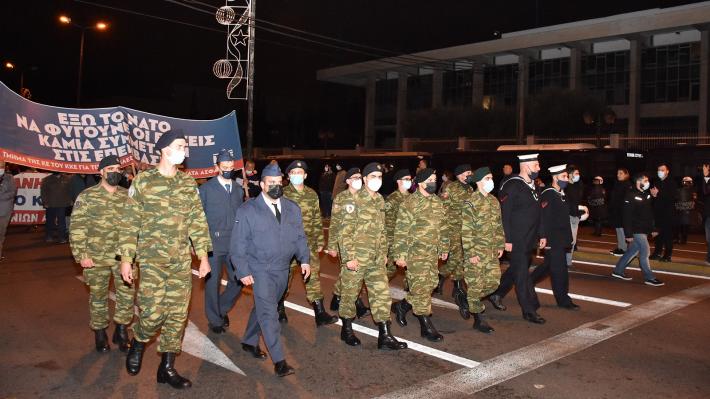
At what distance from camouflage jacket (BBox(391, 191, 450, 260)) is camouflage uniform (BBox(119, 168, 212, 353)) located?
239cm

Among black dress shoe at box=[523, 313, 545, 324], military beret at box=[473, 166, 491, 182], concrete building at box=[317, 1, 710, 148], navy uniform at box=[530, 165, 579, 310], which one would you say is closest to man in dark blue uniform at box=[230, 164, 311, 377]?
military beret at box=[473, 166, 491, 182]

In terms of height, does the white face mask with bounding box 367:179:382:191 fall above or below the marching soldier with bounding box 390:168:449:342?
above

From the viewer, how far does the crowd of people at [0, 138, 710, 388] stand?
17.2ft

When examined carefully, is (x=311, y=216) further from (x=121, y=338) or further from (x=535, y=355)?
(x=535, y=355)

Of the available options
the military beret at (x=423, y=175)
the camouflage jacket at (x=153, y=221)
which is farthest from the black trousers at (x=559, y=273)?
the camouflage jacket at (x=153, y=221)

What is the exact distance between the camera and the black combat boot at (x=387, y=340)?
6414 millimetres

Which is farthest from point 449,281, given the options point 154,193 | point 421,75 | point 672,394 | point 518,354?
point 421,75

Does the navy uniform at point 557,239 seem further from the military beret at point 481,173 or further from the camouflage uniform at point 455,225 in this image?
the military beret at point 481,173

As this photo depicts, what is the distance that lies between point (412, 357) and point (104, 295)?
10.8 ft

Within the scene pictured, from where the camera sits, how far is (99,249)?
20.7ft

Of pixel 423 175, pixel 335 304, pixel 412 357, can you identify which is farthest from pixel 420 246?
pixel 335 304

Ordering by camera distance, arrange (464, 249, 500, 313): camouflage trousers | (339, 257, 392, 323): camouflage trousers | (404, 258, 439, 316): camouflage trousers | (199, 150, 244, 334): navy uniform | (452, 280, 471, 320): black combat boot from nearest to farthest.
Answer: (339, 257, 392, 323): camouflage trousers < (404, 258, 439, 316): camouflage trousers < (199, 150, 244, 334): navy uniform < (464, 249, 500, 313): camouflage trousers < (452, 280, 471, 320): black combat boot

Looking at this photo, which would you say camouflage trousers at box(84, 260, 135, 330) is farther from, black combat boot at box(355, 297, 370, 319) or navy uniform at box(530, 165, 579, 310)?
navy uniform at box(530, 165, 579, 310)

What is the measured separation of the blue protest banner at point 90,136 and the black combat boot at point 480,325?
427 centimetres
